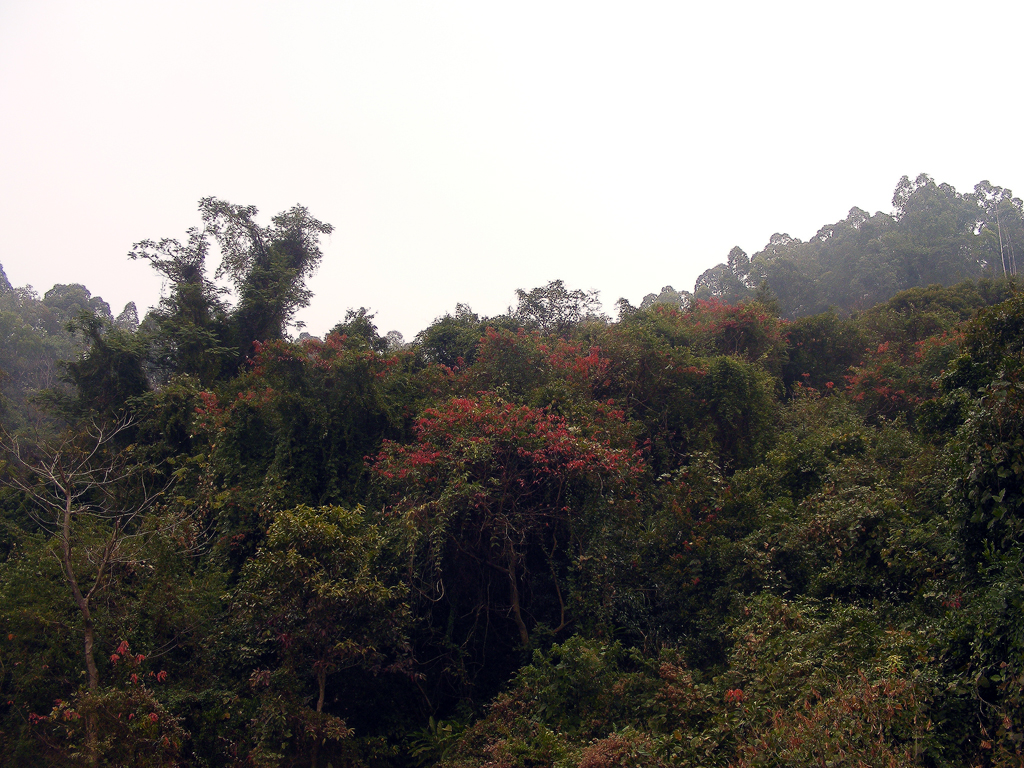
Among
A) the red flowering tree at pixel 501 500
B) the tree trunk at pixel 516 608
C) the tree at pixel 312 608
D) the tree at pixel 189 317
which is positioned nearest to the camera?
the tree at pixel 312 608

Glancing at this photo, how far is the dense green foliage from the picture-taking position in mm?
4793

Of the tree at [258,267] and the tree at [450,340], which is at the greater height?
the tree at [258,267]

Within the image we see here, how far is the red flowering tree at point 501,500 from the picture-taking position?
8.27 metres

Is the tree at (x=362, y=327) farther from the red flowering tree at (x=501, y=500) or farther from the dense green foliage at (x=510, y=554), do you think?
the red flowering tree at (x=501, y=500)

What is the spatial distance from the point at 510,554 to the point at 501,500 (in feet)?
2.80

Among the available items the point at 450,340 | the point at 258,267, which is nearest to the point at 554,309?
the point at 450,340

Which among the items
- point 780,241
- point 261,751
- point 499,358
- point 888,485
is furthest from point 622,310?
point 780,241

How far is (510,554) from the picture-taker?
→ 8.62 meters

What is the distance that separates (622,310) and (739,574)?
8.55 m

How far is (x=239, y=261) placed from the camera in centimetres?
1423

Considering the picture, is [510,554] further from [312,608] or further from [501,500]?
[312,608]

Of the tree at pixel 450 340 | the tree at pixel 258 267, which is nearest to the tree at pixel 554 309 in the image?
the tree at pixel 450 340

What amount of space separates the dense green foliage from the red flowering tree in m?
0.06

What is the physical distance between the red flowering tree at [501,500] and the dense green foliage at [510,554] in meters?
0.06
